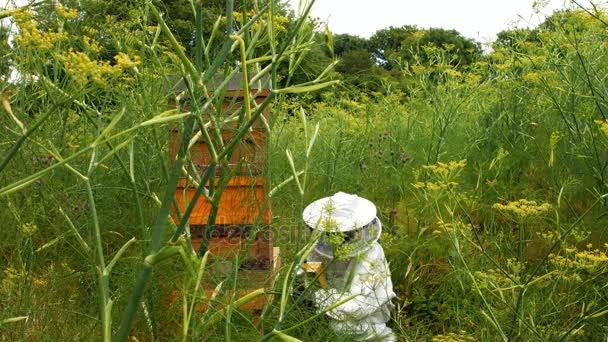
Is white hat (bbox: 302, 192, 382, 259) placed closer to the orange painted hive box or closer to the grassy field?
the grassy field

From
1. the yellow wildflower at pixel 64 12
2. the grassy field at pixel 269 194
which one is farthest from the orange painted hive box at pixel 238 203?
the yellow wildflower at pixel 64 12

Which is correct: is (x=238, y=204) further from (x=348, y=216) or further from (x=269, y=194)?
(x=348, y=216)

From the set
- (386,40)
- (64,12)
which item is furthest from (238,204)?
(386,40)

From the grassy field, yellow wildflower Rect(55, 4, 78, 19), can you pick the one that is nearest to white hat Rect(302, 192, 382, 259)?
the grassy field

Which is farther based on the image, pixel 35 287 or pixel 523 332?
pixel 523 332

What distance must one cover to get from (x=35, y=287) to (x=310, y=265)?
4.61 ft

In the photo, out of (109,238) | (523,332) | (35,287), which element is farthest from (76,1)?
(523,332)

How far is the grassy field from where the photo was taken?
68.1 inches

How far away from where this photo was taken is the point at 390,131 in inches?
214

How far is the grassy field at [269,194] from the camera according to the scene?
173 centimetres

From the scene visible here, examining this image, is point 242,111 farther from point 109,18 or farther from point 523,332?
point 523,332

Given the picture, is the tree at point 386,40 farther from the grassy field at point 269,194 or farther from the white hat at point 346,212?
the white hat at point 346,212

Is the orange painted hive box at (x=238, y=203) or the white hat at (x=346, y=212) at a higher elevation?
the orange painted hive box at (x=238, y=203)

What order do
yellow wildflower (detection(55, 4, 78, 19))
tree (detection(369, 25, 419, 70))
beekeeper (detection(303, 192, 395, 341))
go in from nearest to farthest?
yellow wildflower (detection(55, 4, 78, 19)) → beekeeper (detection(303, 192, 395, 341)) → tree (detection(369, 25, 419, 70))
